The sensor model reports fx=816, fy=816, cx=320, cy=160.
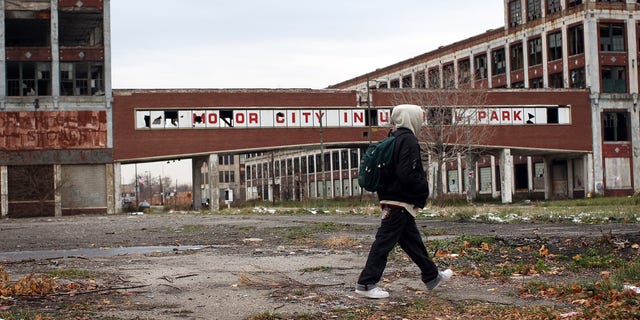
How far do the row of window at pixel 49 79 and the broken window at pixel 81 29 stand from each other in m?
2.02

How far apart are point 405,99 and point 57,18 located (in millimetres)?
23666

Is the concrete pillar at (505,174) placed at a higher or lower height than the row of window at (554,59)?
lower

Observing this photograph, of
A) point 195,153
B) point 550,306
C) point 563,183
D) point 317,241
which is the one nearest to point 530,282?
point 550,306

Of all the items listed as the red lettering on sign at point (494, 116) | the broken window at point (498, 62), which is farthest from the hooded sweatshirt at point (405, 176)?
the broken window at point (498, 62)

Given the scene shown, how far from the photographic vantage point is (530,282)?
8680 mm

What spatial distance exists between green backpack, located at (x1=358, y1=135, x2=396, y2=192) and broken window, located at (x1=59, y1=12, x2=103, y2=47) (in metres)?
47.7

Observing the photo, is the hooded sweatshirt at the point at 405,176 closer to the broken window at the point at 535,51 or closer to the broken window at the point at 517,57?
the broken window at the point at 535,51

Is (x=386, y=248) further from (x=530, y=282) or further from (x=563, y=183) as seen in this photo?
(x=563, y=183)

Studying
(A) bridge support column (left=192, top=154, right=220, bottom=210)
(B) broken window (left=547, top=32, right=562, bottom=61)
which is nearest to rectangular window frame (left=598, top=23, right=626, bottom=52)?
(B) broken window (left=547, top=32, right=562, bottom=61)

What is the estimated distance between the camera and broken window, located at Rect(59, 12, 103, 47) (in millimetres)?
53562

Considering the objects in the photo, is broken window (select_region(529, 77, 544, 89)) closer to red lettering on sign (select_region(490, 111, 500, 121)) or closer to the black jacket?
red lettering on sign (select_region(490, 111, 500, 121))

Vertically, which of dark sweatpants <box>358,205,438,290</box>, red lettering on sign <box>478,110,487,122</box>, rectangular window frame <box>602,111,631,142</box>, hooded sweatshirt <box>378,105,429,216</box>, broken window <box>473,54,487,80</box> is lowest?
dark sweatpants <box>358,205,438,290</box>

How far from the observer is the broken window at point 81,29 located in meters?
53.6

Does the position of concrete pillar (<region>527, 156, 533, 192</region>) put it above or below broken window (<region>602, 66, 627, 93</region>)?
below
